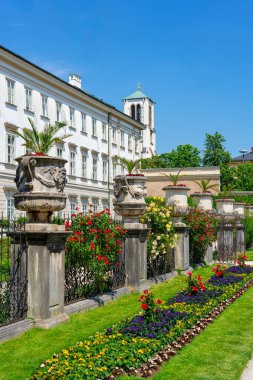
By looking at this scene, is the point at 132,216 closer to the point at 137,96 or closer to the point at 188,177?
the point at 188,177

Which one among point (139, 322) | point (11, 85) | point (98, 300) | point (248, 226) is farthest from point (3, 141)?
point (139, 322)

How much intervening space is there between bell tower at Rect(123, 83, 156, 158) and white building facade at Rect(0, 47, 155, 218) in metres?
39.8

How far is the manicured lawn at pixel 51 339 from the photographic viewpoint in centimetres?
595

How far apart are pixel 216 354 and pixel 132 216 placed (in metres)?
5.40

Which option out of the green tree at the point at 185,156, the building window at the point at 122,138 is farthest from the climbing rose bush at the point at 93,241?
the green tree at the point at 185,156

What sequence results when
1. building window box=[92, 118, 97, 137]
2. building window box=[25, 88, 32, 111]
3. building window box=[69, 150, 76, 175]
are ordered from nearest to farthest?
building window box=[25, 88, 32, 111] → building window box=[69, 150, 76, 175] → building window box=[92, 118, 97, 137]

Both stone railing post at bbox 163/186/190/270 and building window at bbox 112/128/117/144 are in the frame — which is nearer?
stone railing post at bbox 163/186/190/270

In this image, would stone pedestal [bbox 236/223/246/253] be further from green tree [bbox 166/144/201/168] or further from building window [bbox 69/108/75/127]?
green tree [bbox 166/144/201/168]

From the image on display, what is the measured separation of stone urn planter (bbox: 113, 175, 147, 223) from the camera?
11.5 metres

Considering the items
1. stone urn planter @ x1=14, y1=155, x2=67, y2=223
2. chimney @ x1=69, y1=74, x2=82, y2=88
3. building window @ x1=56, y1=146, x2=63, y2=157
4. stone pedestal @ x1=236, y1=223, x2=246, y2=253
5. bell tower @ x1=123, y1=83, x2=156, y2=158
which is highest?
bell tower @ x1=123, y1=83, x2=156, y2=158

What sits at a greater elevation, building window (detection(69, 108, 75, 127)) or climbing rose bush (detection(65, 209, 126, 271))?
building window (detection(69, 108, 75, 127))

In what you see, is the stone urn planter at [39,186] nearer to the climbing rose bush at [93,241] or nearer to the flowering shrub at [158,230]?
the climbing rose bush at [93,241]

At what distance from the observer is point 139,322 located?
741cm

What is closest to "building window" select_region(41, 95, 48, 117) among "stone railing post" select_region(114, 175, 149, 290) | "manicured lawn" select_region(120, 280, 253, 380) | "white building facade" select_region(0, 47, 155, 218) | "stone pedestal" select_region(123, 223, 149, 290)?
"white building facade" select_region(0, 47, 155, 218)
